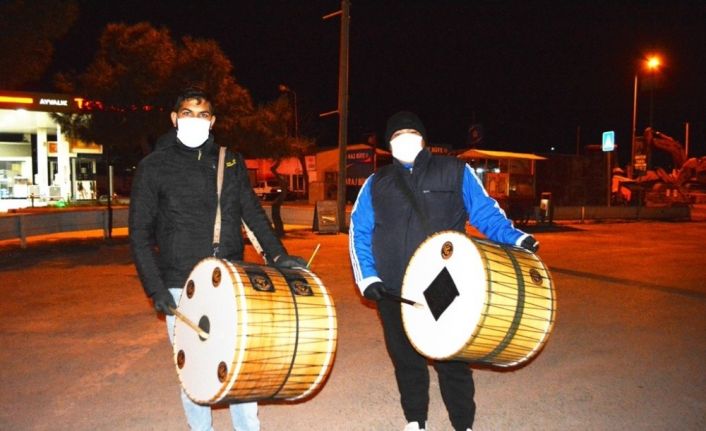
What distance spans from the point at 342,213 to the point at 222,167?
50.3ft

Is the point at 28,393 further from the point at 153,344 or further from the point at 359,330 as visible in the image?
the point at 359,330

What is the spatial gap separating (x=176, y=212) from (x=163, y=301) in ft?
1.49

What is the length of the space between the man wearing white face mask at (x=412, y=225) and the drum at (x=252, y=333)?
0.67 metres

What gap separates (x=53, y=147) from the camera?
99.1ft

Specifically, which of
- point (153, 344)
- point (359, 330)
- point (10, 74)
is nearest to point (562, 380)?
point (359, 330)

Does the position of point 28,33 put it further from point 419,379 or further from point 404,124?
point 419,379

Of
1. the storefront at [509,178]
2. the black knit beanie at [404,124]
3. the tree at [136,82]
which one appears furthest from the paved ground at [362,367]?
the storefront at [509,178]

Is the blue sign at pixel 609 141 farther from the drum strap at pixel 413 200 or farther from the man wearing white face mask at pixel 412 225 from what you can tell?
the drum strap at pixel 413 200

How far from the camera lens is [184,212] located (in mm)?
3242

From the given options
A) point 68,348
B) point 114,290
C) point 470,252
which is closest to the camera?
point 470,252

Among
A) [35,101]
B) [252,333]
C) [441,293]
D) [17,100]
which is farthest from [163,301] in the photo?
[17,100]

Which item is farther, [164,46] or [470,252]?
[164,46]

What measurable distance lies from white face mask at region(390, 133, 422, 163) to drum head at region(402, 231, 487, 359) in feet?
1.83

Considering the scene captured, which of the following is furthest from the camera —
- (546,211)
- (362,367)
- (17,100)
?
(546,211)
